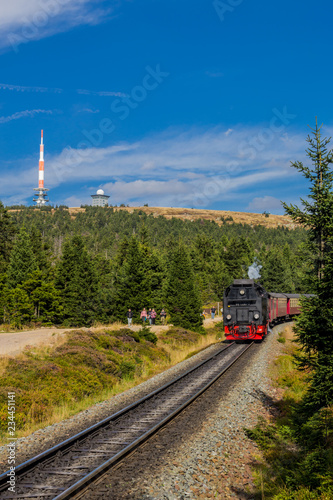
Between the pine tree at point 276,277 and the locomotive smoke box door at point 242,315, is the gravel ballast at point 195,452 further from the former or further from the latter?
the pine tree at point 276,277

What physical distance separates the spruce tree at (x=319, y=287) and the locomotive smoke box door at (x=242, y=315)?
556 inches

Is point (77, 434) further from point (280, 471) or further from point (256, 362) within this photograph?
point (256, 362)

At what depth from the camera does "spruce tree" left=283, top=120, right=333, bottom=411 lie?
29.1 feet

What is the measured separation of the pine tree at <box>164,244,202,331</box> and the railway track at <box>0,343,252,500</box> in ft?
71.4

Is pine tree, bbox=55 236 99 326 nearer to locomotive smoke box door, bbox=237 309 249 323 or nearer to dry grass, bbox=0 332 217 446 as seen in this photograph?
dry grass, bbox=0 332 217 446

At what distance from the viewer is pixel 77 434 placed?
878 cm

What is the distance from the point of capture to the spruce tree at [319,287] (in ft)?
29.1

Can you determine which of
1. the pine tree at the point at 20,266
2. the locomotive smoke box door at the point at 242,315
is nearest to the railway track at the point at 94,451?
the locomotive smoke box door at the point at 242,315

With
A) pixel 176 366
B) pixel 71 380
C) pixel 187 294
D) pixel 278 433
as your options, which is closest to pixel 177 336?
pixel 187 294

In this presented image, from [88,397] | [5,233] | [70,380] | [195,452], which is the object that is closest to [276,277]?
[5,233]

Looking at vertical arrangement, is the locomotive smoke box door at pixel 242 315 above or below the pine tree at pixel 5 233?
below

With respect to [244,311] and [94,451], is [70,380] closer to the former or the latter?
[94,451]

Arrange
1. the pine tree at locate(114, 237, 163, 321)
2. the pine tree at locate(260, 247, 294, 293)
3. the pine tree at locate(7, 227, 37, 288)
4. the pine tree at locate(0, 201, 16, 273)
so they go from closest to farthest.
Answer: the pine tree at locate(114, 237, 163, 321), the pine tree at locate(7, 227, 37, 288), the pine tree at locate(0, 201, 16, 273), the pine tree at locate(260, 247, 294, 293)

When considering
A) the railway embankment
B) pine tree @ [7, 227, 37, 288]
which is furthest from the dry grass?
pine tree @ [7, 227, 37, 288]
